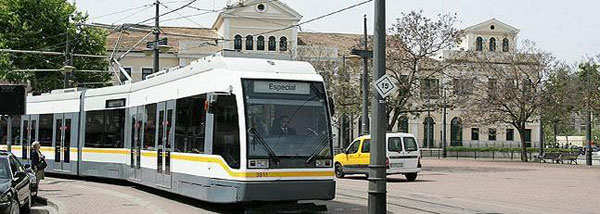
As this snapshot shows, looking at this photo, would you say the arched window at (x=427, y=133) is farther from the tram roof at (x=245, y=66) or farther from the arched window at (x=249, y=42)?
the tram roof at (x=245, y=66)

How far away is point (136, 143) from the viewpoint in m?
20.9

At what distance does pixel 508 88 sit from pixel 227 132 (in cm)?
3927

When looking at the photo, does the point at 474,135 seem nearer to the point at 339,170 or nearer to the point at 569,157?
the point at 569,157

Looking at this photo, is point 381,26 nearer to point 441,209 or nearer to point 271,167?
point 271,167

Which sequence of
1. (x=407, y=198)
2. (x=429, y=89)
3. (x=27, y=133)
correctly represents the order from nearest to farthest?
1. (x=407, y=198)
2. (x=27, y=133)
3. (x=429, y=89)

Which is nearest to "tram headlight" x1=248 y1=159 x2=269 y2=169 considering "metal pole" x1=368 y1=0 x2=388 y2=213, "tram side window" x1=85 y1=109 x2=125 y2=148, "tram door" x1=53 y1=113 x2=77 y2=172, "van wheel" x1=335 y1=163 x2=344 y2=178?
"metal pole" x1=368 y1=0 x2=388 y2=213

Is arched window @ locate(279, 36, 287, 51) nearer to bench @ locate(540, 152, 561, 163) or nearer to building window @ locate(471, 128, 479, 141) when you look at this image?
building window @ locate(471, 128, 479, 141)

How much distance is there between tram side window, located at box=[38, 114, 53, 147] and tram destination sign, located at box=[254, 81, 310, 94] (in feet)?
49.0

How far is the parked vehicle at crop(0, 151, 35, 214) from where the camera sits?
492 inches

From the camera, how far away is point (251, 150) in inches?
550

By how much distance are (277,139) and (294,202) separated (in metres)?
1.48

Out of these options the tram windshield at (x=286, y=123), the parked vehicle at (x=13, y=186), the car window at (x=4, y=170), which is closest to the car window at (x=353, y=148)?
the tram windshield at (x=286, y=123)

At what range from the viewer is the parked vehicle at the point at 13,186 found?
12.5 m

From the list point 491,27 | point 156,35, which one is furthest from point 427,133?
point 156,35
